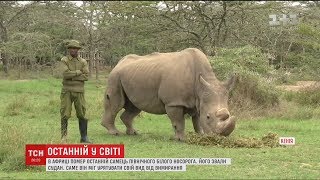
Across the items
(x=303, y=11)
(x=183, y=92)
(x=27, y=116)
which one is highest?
(x=303, y=11)

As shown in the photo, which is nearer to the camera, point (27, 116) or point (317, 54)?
point (27, 116)

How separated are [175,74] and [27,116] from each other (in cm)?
588

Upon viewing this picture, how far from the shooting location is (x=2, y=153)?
8367 millimetres

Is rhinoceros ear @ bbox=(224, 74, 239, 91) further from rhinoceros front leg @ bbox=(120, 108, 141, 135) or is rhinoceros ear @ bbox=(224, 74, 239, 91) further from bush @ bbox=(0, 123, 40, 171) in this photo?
bush @ bbox=(0, 123, 40, 171)

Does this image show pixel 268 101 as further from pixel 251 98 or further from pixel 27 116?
pixel 27 116

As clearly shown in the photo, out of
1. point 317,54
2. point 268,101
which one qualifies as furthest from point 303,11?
point 268,101

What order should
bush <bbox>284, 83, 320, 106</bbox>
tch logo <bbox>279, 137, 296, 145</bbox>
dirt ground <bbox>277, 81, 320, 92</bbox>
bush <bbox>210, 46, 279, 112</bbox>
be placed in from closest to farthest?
tch logo <bbox>279, 137, 296, 145</bbox>
bush <bbox>210, 46, 279, 112</bbox>
bush <bbox>284, 83, 320, 106</bbox>
dirt ground <bbox>277, 81, 320, 92</bbox>

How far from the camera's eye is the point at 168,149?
9.73 metres

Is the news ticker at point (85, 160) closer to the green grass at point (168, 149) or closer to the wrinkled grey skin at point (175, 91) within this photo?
the green grass at point (168, 149)

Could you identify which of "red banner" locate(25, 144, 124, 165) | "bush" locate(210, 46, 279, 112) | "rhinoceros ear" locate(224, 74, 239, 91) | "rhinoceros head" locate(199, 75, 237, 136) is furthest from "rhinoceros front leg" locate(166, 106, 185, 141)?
"bush" locate(210, 46, 279, 112)

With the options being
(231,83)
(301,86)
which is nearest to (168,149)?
(231,83)

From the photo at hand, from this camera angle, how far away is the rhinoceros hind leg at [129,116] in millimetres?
12547

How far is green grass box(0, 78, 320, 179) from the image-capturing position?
7465 millimetres

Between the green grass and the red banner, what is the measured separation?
7.9 inches
